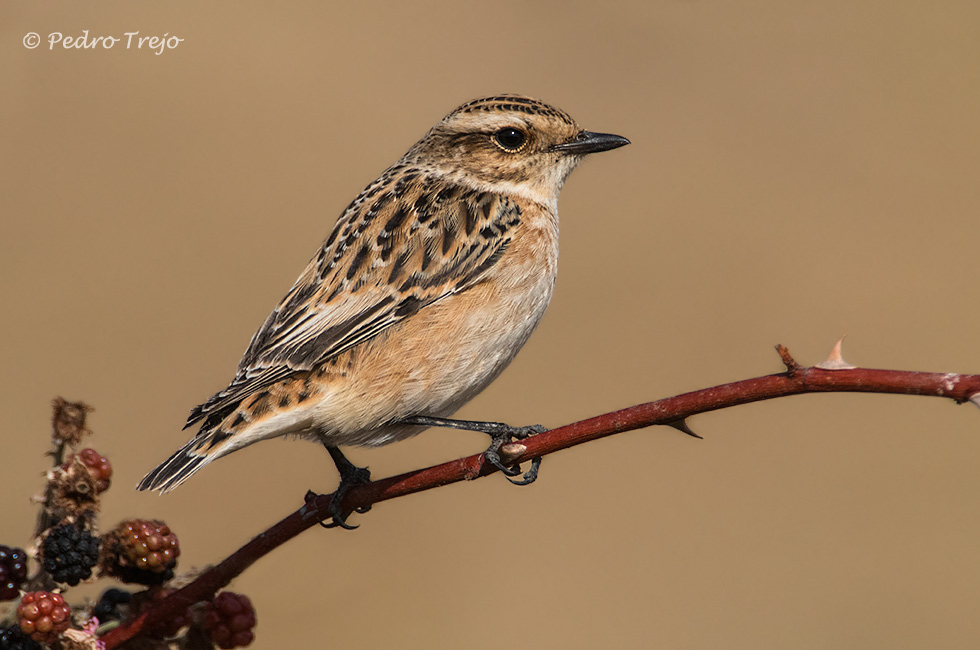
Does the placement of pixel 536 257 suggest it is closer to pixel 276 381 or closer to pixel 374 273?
pixel 374 273

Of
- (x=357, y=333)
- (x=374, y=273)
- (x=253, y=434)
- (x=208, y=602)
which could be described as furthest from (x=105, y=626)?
(x=374, y=273)

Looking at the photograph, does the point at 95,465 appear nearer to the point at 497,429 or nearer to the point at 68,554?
the point at 68,554

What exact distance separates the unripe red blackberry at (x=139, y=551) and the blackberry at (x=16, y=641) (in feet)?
0.78

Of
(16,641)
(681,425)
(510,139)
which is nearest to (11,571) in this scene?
(16,641)

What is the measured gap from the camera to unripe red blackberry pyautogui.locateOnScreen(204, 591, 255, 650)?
261 centimetres

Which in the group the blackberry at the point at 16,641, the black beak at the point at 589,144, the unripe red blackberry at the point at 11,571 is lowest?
the blackberry at the point at 16,641

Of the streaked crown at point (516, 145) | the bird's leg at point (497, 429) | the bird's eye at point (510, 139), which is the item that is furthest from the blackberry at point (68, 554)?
the bird's eye at point (510, 139)

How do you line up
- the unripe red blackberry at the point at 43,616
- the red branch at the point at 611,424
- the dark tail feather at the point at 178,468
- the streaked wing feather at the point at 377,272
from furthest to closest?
the streaked wing feather at the point at 377,272
the dark tail feather at the point at 178,468
the unripe red blackberry at the point at 43,616
the red branch at the point at 611,424

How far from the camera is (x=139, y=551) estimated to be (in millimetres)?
2512

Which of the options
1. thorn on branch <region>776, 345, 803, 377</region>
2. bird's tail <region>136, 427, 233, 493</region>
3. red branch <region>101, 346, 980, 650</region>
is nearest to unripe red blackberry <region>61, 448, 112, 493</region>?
red branch <region>101, 346, 980, 650</region>

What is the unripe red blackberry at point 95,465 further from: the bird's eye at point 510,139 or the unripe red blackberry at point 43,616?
the bird's eye at point 510,139

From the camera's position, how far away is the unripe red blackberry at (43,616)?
2316 mm

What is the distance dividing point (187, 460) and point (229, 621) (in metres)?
0.92

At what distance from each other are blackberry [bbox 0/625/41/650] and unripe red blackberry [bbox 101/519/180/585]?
238 millimetres
